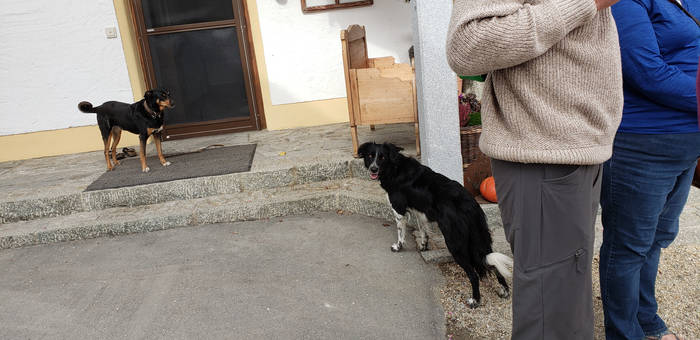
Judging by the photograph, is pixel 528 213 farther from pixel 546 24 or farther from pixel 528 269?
pixel 546 24

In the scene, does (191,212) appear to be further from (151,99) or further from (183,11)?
(183,11)

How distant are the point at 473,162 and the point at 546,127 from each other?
99.7 inches

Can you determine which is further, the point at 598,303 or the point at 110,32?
the point at 110,32

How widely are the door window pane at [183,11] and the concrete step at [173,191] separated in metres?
2.53

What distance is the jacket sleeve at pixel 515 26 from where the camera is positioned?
1103 millimetres

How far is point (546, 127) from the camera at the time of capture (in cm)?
123

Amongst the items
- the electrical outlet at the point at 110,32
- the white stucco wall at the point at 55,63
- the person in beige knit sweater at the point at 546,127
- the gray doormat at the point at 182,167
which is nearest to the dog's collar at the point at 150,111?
the gray doormat at the point at 182,167

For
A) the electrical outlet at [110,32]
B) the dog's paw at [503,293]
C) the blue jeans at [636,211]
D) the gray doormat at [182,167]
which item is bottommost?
the dog's paw at [503,293]

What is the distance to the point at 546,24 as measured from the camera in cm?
110

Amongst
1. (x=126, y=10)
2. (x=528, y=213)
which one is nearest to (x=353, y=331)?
(x=528, y=213)

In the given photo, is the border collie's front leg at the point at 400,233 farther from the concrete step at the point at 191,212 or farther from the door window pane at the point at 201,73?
the door window pane at the point at 201,73

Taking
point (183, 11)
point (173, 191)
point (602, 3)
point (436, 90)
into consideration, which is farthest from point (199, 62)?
point (602, 3)

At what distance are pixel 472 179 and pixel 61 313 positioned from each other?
9.60 ft

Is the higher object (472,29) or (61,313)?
(472,29)
